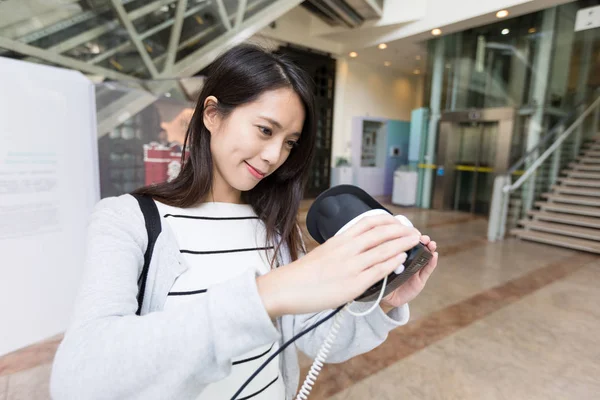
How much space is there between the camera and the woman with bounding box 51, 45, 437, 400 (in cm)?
45

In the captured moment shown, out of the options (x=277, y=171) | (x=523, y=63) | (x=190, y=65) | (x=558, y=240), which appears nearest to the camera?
(x=277, y=171)

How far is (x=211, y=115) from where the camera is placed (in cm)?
91

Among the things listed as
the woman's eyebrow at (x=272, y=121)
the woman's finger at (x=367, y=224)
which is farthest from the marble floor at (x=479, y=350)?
the woman's finger at (x=367, y=224)

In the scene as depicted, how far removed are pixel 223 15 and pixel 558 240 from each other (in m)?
5.92

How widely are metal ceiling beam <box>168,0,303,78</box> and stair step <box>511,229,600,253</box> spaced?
526 cm

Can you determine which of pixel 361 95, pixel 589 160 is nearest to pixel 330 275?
pixel 589 160

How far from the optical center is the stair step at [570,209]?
17.7ft

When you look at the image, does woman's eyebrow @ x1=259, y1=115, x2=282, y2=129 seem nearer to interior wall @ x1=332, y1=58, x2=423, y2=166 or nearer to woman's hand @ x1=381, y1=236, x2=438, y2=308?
woman's hand @ x1=381, y1=236, x2=438, y2=308

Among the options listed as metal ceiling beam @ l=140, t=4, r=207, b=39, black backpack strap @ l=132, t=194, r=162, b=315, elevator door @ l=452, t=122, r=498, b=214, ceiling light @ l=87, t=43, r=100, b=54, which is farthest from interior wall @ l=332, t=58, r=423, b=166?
black backpack strap @ l=132, t=194, r=162, b=315

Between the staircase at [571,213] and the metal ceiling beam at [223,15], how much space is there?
554 centimetres

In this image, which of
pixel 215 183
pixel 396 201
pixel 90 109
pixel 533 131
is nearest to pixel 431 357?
pixel 215 183

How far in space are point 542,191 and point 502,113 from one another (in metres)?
1.94

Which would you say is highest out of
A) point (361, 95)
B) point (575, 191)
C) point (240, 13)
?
point (240, 13)

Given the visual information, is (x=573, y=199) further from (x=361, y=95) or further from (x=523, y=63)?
(x=361, y=95)
